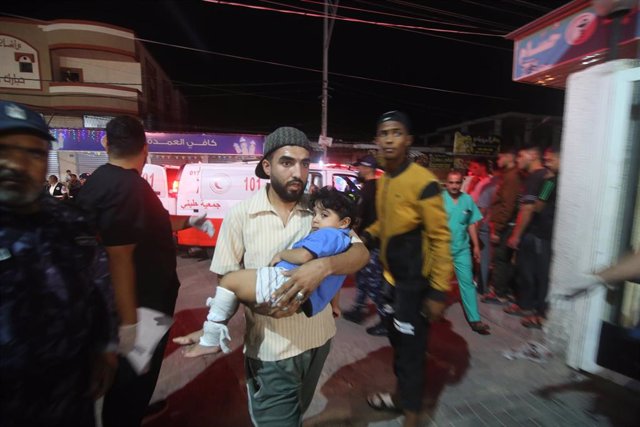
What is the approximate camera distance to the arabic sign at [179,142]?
2078 centimetres

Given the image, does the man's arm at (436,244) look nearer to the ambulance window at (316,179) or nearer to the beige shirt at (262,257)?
the beige shirt at (262,257)

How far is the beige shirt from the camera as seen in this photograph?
171cm

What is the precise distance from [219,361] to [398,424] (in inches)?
71.7

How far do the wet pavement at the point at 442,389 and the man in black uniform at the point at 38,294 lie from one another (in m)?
1.66

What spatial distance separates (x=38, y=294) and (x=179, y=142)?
21.7m

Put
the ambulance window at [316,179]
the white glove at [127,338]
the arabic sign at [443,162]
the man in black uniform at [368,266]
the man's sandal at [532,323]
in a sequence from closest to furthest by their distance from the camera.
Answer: the white glove at [127,338] < the man in black uniform at [368,266] < the man's sandal at [532,323] < the ambulance window at [316,179] < the arabic sign at [443,162]

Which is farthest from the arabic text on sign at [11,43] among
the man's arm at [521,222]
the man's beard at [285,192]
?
the man's arm at [521,222]

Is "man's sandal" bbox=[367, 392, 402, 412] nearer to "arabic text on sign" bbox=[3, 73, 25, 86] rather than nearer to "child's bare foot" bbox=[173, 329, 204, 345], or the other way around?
"child's bare foot" bbox=[173, 329, 204, 345]

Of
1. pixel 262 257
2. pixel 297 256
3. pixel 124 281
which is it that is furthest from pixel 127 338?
pixel 297 256

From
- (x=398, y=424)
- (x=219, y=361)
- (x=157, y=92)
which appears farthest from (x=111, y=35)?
(x=398, y=424)

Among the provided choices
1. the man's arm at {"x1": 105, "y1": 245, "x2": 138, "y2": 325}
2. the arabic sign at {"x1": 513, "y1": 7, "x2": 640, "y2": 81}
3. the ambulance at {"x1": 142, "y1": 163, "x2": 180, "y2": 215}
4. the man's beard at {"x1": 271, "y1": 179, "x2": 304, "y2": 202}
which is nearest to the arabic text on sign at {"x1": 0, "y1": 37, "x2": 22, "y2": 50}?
the ambulance at {"x1": 142, "y1": 163, "x2": 180, "y2": 215}

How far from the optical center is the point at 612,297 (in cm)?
306

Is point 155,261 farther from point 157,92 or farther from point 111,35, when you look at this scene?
point 157,92

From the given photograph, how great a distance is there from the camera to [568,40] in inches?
164
